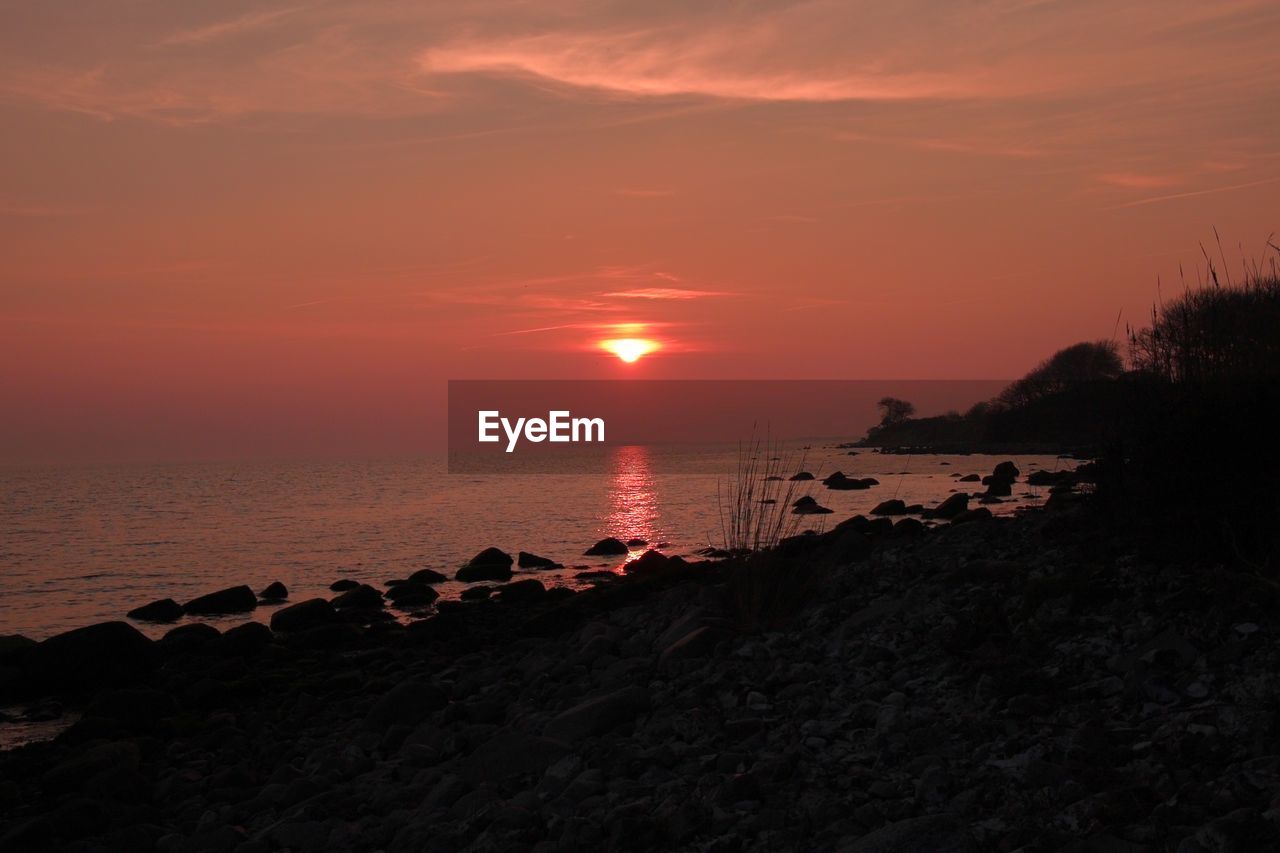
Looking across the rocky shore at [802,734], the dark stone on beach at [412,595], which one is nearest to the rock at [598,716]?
the rocky shore at [802,734]

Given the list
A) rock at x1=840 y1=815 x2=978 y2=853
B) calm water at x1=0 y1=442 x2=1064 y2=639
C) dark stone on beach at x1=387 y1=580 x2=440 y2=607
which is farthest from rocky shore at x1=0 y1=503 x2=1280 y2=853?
dark stone on beach at x1=387 y1=580 x2=440 y2=607

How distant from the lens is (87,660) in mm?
15938

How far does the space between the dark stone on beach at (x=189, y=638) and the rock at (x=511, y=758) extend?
40.7ft

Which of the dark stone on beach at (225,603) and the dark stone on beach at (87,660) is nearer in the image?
the dark stone on beach at (87,660)

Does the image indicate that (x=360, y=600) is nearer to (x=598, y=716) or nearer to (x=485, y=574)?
(x=485, y=574)

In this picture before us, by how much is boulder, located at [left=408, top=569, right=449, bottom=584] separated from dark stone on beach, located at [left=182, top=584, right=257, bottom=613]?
4021mm

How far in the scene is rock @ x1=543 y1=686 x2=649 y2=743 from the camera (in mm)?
7797

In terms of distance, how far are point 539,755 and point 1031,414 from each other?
9273 centimetres

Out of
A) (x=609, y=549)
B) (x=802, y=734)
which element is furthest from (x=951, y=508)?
(x=802, y=734)

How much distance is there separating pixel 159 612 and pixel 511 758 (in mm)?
18170

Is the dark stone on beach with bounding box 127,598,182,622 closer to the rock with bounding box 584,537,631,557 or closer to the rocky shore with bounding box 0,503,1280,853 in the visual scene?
the rocky shore with bounding box 0,503,1280,853

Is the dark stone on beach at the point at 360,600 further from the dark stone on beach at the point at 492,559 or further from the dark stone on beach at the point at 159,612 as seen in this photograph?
the dark stone on beach at the point at 492,559

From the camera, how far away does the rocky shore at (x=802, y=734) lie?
5211 millimetres

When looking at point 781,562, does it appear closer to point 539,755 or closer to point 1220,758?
point 539,755
